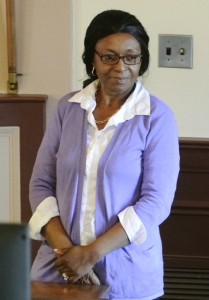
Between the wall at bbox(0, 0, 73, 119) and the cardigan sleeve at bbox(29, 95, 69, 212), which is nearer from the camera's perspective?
the cardigan sleeve at bbox(29, 95, 69, 212)

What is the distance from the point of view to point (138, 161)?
1.54 m

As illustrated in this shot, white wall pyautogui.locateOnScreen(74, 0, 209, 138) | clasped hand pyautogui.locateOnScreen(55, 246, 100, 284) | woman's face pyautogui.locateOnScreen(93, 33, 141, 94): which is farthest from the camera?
white wall pyautogui.locateOnScreen(74, 0, 209, 138)

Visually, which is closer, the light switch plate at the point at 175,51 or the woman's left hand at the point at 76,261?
the woman's left hand at the point at 76,261

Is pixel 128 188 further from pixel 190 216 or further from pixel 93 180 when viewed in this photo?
pixel 190 216

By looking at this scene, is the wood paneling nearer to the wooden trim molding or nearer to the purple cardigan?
the wooden trim molding

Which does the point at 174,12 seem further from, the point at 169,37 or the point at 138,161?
the point at 138,161

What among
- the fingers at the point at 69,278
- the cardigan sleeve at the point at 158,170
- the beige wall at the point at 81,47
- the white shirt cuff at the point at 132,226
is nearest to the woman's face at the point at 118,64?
the cardigan sleeve at the point at 158,170

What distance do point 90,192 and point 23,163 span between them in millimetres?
841

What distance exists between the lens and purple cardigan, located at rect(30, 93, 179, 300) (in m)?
1.51

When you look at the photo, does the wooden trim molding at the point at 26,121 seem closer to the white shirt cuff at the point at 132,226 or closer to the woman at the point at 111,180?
the woman at the point at 111,180

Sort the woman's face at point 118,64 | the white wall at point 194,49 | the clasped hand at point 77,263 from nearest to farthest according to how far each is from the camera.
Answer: the clasped hand at point 77,263
the woman's face at point 118,64
the white wall at point 194,49

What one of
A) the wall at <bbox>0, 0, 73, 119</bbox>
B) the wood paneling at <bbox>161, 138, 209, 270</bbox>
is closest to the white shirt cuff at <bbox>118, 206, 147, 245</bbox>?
the wood paneling at <bbox>161, 138, 209, 270</bbox>

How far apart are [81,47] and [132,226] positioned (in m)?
1.00

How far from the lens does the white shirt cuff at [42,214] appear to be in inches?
62.3
